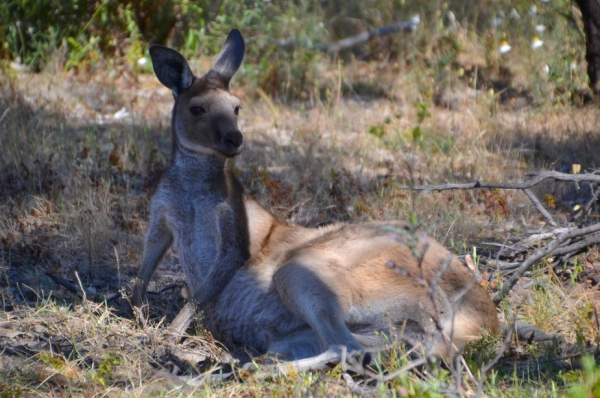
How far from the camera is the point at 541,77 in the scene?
9.02m

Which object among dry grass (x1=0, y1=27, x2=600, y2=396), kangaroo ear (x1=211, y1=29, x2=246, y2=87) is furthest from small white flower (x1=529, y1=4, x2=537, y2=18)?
kangaroo ear (x1=211, y1=29, x2=246, y2=87)

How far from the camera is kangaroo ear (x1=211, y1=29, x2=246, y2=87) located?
525 cm

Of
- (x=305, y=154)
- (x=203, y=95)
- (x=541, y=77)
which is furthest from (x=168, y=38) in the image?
(x=203, y=95)

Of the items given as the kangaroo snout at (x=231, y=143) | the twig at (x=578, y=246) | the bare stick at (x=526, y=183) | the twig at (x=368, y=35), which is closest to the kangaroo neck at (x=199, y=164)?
the kangaroo snout at (x=231, y=143)

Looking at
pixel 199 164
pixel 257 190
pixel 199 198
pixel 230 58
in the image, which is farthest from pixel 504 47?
pixel 199 198

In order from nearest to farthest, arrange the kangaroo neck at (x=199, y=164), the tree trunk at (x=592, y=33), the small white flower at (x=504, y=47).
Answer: the kangaroo neck at (x=199, y=164)
the tree trunk at (x=592, y=33)
the small white flower at (x=504, y=47)

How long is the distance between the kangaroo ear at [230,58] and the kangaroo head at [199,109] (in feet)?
0.35

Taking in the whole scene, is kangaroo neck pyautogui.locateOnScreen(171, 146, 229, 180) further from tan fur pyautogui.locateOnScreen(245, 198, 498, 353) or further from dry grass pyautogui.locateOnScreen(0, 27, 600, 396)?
dry grass pyautogui.locateOnScreen(0, 27, 600, 396)

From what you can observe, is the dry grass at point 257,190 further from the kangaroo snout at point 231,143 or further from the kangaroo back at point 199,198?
the kangaroo snout at point 231,143

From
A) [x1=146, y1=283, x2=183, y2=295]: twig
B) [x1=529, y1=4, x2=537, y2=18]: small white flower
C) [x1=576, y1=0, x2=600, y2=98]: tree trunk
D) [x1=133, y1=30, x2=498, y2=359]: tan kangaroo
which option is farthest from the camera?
[x1=529, y1=4, x2=537, y2=18]: small white flower

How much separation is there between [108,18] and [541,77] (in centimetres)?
499

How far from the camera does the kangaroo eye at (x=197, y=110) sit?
4.89 metres

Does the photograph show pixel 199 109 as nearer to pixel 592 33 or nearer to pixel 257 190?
pixel 257 190

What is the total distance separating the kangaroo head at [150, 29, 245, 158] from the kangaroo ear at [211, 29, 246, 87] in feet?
0.35
